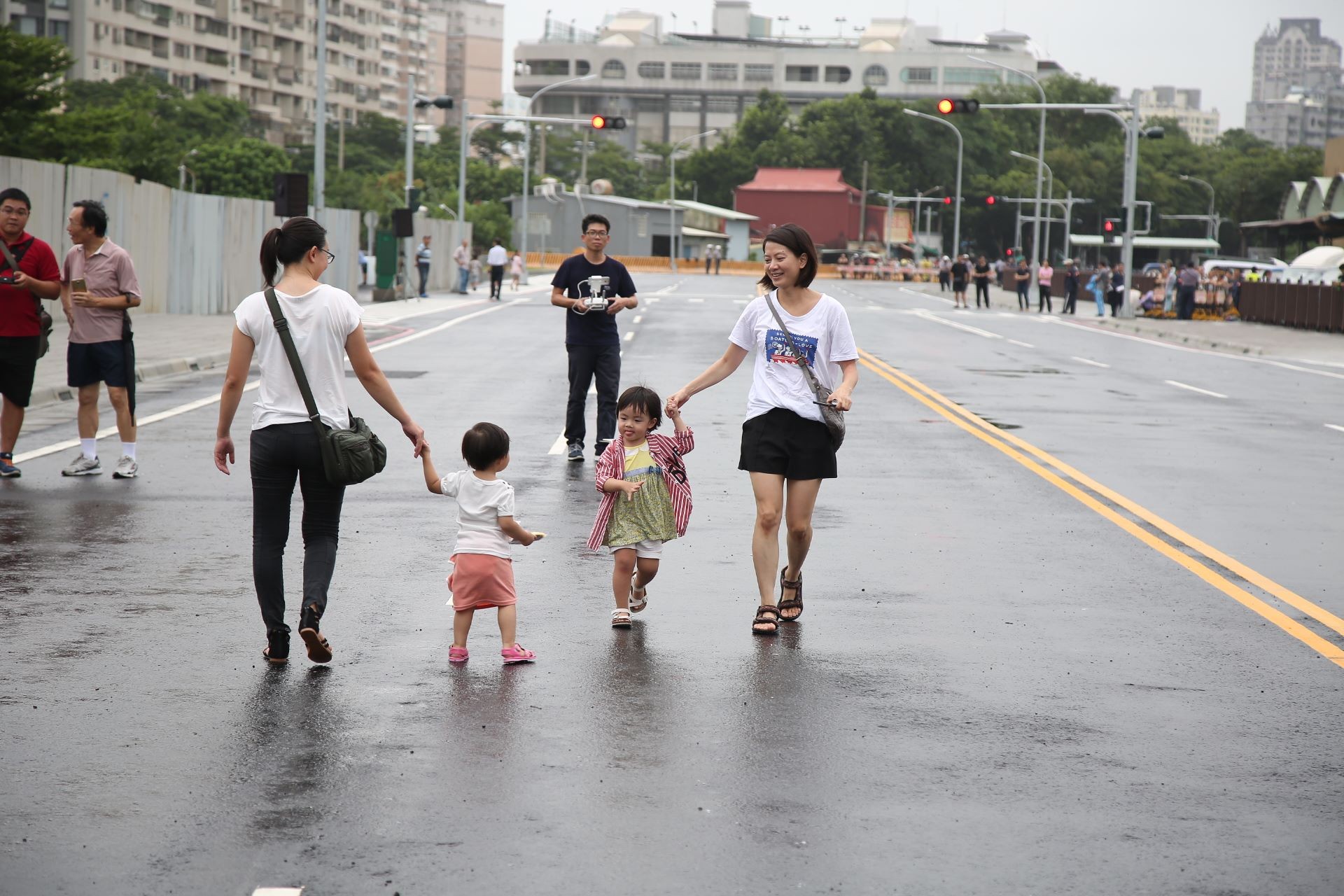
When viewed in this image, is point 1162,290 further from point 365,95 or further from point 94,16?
point 365,95

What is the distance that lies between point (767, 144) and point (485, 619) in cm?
12133

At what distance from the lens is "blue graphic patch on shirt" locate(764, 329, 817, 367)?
24.2 feet

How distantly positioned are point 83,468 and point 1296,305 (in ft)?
118

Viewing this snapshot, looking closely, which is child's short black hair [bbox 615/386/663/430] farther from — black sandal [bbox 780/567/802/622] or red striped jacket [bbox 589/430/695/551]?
black sandal [bbox 780/567/802/622]

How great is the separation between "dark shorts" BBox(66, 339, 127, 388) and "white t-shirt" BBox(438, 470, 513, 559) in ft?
18.1

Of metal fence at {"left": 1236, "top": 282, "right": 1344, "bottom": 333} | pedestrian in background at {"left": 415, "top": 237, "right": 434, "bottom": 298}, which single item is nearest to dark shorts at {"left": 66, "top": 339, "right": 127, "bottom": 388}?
metal fence at {"left": 1236, "top": 282, "right": 1344, "bottom": 333}

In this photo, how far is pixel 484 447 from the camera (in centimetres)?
662

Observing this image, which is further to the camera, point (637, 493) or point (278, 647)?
point (637, 493)

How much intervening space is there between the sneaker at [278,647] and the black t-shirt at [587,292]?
624 cm

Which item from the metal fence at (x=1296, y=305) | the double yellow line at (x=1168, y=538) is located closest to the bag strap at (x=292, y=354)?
the double yellow line at (x=1168, y=538)

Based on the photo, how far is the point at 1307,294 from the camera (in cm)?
4050

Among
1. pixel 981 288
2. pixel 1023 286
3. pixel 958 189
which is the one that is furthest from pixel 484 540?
pixel 958 189

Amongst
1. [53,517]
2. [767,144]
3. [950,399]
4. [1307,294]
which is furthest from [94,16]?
[53,517]

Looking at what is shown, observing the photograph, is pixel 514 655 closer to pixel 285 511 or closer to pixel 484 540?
pixel 484 540
